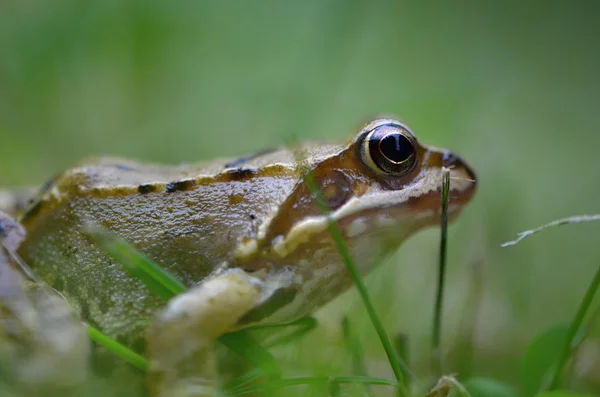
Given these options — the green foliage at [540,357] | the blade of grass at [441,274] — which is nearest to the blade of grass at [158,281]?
the blade of grass at [441,274]

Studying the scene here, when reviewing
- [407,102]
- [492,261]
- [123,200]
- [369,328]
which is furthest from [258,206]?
[407,102]

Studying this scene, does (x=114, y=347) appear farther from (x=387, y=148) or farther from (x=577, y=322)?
(x=577, y=322)

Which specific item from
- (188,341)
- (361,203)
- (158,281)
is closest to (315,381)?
(188,341)

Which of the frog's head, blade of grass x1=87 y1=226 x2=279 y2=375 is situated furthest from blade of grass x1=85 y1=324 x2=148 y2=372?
the frog's head

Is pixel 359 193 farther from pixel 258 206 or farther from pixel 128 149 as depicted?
pixel 128 149

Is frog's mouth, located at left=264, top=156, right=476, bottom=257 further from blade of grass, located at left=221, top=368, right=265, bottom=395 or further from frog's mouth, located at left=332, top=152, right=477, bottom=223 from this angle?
blade of grass, located at left=221, top=368, right=265, bottom=395

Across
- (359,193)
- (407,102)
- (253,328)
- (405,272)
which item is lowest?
(253,328)

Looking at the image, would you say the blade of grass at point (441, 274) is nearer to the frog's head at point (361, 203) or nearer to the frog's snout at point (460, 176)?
the frog's head at point (361, 203)
